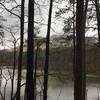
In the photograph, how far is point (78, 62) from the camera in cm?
784

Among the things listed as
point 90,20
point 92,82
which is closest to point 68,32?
point 90,20

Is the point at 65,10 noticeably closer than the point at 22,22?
No

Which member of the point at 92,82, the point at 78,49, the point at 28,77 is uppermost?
the point at 78,49

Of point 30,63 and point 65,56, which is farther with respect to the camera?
point 65,56

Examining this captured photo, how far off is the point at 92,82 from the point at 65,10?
77.6 feet

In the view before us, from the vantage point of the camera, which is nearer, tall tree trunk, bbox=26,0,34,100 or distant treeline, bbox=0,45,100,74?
tall tree trunk, bbox=26,0,34,100

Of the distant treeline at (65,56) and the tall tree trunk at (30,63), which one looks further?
the distant treeline at (65,56)

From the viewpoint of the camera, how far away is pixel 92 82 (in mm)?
36375

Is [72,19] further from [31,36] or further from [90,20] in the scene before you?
[31,36]

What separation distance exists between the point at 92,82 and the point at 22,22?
25.2m

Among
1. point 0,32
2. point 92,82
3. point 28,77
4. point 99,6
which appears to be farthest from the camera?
point 92,82

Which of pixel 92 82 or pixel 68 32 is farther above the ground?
pixel 68 32

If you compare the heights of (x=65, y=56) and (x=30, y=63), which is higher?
(x=30, y=63)

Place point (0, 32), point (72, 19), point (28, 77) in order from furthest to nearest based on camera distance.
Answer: point (0, 32), point (72, 19), point (28, 77)
